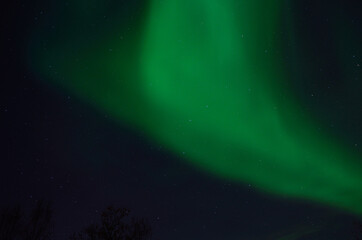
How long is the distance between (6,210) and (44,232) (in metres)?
6.52

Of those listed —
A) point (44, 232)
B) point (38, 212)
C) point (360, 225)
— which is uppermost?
point (360, 225)

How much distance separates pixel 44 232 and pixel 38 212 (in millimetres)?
3219

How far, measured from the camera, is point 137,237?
29.2 metres

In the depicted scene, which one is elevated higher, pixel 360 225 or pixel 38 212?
pixel 360 225

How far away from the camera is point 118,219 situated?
26281mm

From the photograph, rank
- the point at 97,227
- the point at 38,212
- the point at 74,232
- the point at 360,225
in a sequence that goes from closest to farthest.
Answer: the point at 97,227, the point at 74,232, the point at 360,225, the point at 38,212

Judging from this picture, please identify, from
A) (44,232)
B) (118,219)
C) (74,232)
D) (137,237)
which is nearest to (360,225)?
(137,237)

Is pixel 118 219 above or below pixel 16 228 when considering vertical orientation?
above

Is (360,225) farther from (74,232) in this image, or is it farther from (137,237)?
(74,232)

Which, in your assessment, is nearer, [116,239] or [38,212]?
[116,239]

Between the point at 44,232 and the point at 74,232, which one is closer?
the point at 74,232

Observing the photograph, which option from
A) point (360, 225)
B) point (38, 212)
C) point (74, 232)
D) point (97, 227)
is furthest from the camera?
point (38, 212)

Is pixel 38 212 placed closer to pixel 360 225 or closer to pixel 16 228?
pixel 16 228

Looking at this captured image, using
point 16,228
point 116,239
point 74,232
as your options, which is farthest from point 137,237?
point 16,228
